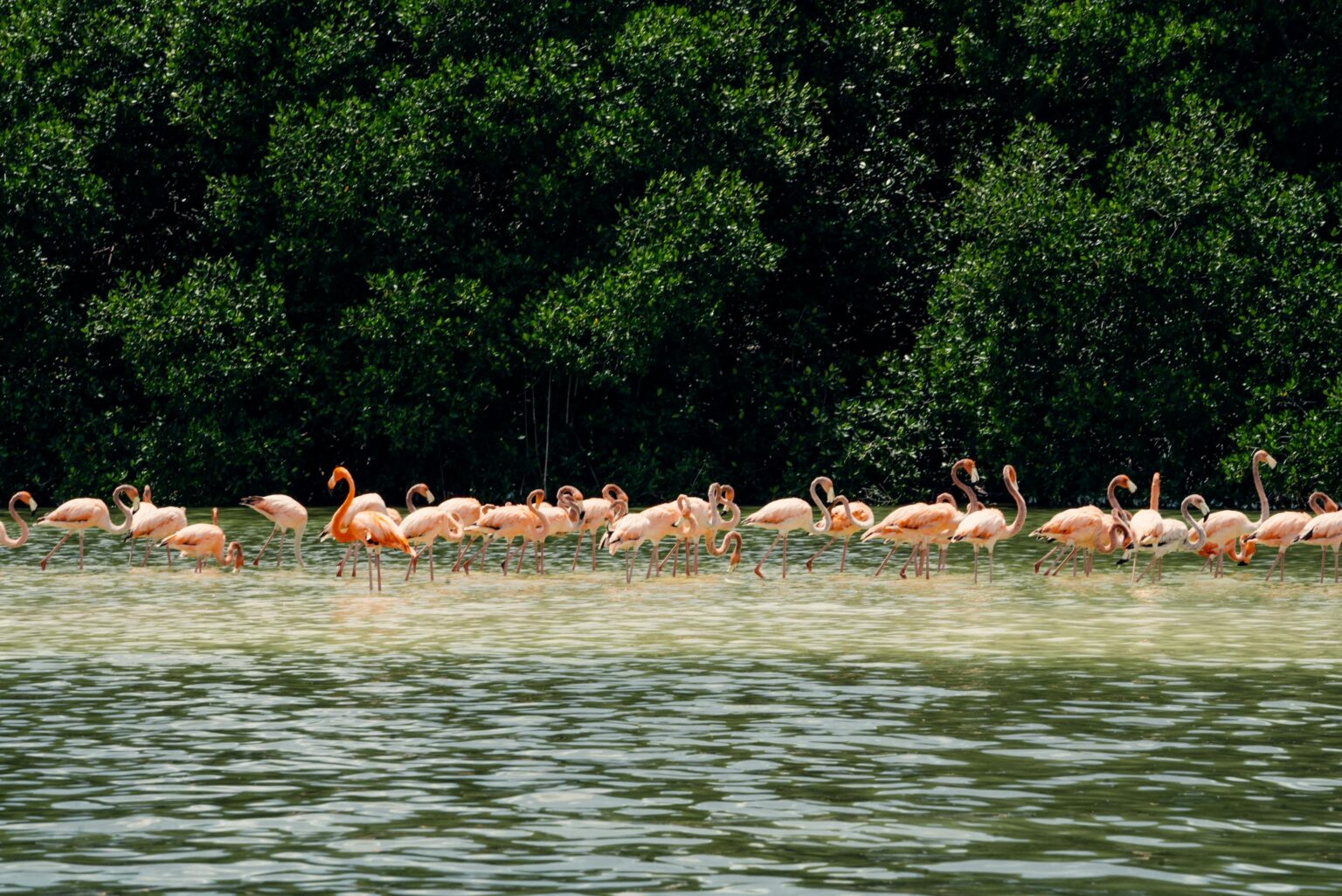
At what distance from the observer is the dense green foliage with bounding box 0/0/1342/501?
3803 centimetres

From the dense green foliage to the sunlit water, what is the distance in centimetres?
1825

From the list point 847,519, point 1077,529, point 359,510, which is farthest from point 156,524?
point 1077,529

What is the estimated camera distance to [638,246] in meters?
38.4

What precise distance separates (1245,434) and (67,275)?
23399 mm

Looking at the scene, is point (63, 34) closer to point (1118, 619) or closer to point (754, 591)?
point (754, 591)

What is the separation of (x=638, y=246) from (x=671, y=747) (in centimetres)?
2728

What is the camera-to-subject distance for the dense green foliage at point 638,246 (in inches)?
1497

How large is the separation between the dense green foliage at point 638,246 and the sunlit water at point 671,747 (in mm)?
18248

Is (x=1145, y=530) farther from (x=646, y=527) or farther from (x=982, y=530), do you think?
(x=646, y=527)

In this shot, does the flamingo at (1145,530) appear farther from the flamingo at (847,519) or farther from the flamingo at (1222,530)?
the flamingo at (847,519)

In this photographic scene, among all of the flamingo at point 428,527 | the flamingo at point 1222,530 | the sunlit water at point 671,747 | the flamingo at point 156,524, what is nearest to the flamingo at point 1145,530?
the flamingo at point 1222,530

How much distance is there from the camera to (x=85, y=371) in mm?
40406

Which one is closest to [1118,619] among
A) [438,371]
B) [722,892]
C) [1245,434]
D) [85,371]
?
[722,892]

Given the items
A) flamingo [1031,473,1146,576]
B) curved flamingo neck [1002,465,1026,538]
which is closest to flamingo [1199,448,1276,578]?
flamingo [1031,473,1146,576]
